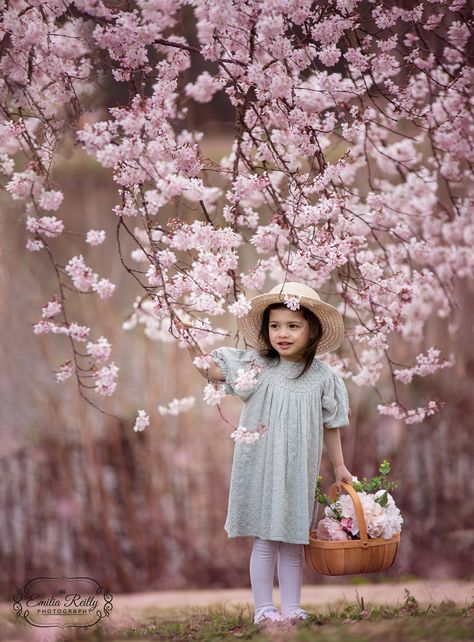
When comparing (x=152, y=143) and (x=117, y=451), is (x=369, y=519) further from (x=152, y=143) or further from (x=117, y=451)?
(x=117, y=451)

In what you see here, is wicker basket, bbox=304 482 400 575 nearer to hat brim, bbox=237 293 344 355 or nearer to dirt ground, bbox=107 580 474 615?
hat brim, bbox=237 293 344 355

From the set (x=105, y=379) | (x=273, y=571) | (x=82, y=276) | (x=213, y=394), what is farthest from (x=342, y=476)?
(x=82, y=276)

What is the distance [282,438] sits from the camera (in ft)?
9.42

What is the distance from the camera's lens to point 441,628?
108 inches

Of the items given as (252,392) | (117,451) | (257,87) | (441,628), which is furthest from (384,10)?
(117,451)

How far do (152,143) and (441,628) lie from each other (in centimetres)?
174

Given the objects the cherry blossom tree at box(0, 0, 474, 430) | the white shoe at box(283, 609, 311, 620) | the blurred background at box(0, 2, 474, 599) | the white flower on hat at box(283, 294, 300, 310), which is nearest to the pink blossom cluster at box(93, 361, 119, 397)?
the cherry blossom tree at box(0, 0, 474, 430)

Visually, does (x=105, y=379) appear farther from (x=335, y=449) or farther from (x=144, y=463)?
(x=144, y=463)

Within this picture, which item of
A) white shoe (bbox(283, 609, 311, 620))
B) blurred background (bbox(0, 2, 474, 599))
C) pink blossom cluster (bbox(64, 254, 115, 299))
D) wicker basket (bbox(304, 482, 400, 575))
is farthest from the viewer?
blurred background (bbox(0, 2, 474, 599))

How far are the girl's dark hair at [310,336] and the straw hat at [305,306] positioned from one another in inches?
0.6

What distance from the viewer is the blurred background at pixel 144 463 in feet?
19.8

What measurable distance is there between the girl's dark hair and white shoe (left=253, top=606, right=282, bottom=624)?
768 mm

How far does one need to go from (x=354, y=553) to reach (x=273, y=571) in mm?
301

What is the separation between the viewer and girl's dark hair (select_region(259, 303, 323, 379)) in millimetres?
2997
